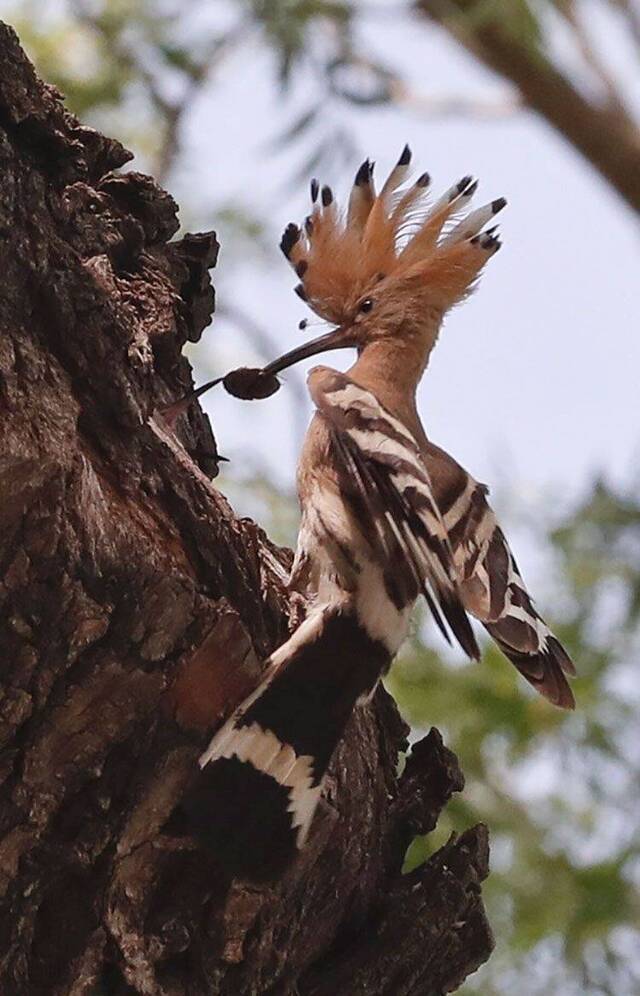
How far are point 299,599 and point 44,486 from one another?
51 cm

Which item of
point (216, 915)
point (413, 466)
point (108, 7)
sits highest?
point (108, 7)

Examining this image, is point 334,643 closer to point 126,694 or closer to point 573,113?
point 126,694

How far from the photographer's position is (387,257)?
2.45 meters

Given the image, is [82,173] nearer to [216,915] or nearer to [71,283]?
[71,283]

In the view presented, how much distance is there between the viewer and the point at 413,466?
1.84 meters

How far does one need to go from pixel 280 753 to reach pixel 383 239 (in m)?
1.10

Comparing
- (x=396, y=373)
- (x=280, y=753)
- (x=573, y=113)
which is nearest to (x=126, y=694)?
(x=280, y=753)

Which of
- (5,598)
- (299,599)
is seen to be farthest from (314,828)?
(5,598)

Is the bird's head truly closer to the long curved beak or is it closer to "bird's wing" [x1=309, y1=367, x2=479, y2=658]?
the long curved beak

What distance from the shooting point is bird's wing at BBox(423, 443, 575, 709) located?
76.6 inches

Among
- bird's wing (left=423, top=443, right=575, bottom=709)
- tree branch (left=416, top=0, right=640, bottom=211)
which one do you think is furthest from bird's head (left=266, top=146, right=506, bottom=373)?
tree branch (left=416, top=0, right=640, bottom=211)

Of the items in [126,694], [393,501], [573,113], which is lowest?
[126,694]

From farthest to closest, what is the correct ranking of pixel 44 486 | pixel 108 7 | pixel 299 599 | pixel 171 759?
1. pixel 108 7
2. pixel 299 599
3. pixel 171 759
4. pixel 44 486

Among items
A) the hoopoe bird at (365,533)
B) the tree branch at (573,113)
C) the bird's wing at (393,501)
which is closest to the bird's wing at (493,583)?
the hoopoe bird at (365,533)
